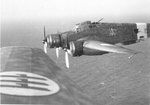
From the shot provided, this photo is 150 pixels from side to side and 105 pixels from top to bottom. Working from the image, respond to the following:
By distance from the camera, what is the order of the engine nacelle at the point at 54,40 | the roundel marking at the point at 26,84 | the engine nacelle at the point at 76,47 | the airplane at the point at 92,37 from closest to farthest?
the roundel marking at the point at 26,84
the engine nacelle at the point at 76,47
the airplane at the point at 92,37
the engine nacelle at the point at 54,40

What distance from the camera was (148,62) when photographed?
5369 centimetres

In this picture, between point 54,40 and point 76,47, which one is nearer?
point 76,47

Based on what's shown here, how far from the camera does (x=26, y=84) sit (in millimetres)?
6887

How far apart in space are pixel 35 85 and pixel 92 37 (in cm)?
2571

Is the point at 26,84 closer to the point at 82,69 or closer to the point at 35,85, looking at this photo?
the point at 35,85

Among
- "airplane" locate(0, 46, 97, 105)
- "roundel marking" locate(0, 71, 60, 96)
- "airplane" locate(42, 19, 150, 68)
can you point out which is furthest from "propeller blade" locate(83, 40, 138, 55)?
"roundel marking" locate(0, 71, 60, 96)

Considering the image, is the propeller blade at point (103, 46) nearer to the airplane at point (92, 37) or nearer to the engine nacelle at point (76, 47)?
the airplane at point (92, 37)

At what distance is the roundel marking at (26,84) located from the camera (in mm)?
6469

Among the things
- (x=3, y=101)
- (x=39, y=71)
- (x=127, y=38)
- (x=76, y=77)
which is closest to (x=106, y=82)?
(x=76, y=77)

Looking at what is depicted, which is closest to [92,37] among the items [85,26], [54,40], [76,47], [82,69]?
[85,26]

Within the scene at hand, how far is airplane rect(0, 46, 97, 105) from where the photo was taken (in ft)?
20.3

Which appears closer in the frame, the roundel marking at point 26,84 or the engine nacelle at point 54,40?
the roundel marking at point 26,84

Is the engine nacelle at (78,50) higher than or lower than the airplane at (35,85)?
lower

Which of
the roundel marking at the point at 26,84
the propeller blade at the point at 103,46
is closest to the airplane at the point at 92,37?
the propeller blade at the point at 103,46
